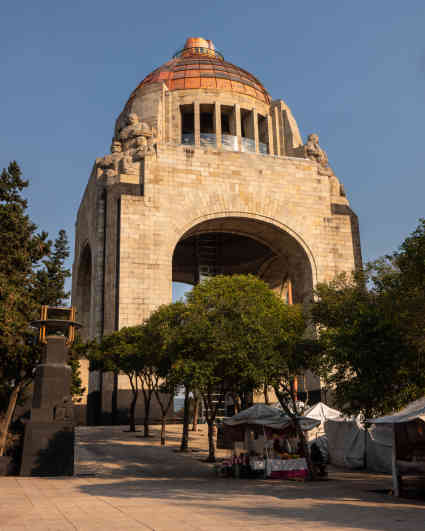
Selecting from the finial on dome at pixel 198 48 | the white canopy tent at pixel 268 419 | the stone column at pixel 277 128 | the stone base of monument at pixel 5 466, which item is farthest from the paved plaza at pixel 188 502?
the finial on dome at pixel 198 48

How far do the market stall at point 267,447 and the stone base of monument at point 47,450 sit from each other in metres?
4.91

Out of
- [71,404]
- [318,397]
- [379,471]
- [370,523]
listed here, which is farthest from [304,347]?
[318,397]

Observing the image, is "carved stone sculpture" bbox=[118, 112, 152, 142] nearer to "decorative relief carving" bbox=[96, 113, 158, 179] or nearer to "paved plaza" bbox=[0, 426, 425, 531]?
"decorative relief carving" bbox=[96, 113, 158, 179]

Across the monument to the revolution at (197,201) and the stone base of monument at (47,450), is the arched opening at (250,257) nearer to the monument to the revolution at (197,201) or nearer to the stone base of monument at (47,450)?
the monument to the revolution at (197,201)

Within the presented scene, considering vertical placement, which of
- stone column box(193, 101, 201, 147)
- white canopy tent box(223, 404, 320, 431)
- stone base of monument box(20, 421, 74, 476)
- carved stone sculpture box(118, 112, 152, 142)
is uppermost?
stone column box(193, 101, 201, 147)

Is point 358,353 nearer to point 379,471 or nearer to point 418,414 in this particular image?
point 418,414

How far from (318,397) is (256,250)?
1633 cm

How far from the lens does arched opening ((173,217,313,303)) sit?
34719mm

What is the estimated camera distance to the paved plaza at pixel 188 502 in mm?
7758

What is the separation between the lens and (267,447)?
16.6 meters

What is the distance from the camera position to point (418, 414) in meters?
10.7

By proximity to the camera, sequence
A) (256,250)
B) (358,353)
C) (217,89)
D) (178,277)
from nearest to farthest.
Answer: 1. (358,353)
2. (217,89)
3. (256,250)
4. (178,277)

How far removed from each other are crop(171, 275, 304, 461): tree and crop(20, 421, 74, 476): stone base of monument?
393cm

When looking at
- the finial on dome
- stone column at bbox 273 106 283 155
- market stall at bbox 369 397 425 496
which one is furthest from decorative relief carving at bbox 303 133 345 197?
market stall at bbox 369 397 425 496
